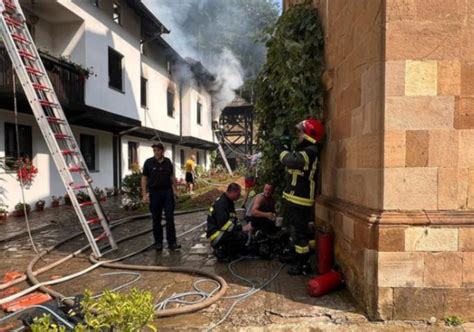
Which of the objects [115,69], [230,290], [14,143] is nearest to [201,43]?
[115,69]

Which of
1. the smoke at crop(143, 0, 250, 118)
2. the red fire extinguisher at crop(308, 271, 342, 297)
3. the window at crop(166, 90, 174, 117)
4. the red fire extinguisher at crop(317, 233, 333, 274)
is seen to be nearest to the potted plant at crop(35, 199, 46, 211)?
the red fire extinguisher at crop(317, 233, 333, 274)

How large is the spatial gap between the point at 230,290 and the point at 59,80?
29.2 ft

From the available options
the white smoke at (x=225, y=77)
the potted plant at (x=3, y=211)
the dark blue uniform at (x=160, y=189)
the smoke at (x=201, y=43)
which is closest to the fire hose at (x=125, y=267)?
the dark blue uniform at (x=160, y=189)

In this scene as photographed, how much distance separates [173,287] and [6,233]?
5.05m

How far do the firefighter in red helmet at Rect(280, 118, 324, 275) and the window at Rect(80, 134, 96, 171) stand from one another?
1101 centimetres

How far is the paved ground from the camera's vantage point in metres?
3.37

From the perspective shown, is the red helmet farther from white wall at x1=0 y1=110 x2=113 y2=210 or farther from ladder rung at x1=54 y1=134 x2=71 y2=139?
white wall at x1=0 y1=110 x2=113 y2=210

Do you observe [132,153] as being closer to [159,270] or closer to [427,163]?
[159,270]

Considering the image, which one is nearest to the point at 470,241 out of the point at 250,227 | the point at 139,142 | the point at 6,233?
the point at 250,227

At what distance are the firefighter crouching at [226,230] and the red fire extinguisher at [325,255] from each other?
124 cm

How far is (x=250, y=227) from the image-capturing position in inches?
225

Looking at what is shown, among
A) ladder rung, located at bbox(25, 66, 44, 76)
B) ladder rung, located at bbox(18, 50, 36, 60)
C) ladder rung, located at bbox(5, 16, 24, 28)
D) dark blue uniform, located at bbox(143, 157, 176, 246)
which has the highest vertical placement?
ladder rung, located at bbox(5, 16, 24, 28)

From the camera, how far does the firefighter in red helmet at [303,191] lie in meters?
4.69

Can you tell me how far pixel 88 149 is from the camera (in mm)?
14289
